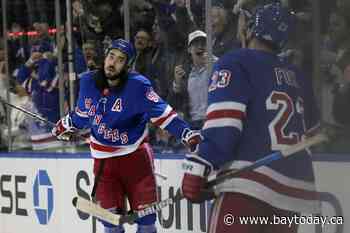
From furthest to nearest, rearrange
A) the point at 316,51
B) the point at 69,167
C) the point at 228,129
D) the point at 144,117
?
the point at 69,167
the point at 144,117
the point at 316,51
the point at 228,129

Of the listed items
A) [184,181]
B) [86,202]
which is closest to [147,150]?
[86,202]

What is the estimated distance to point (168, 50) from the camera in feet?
21.7

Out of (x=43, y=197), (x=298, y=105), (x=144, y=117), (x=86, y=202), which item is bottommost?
(x=43, y=197)

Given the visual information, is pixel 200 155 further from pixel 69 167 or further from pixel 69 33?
pixel 69 33

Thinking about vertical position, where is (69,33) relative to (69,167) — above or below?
above

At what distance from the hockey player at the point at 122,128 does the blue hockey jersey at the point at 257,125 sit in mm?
1552


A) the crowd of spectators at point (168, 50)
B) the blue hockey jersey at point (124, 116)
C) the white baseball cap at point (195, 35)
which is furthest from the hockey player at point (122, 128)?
the white baseball cap at point (195, 35)

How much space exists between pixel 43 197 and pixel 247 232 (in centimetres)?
409

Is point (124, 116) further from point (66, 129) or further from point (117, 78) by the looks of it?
point (66, 129)

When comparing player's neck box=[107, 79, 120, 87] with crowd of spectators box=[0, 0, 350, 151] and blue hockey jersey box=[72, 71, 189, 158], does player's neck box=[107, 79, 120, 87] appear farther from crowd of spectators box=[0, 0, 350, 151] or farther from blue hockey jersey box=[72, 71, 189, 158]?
crowd of spectators box=[0, 0, 350, 151]

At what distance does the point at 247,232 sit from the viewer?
4020 mm

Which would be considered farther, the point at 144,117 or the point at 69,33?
the point at 69,33

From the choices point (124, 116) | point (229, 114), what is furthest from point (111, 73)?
point (229, 114)

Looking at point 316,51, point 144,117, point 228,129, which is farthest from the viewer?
point 144,117
